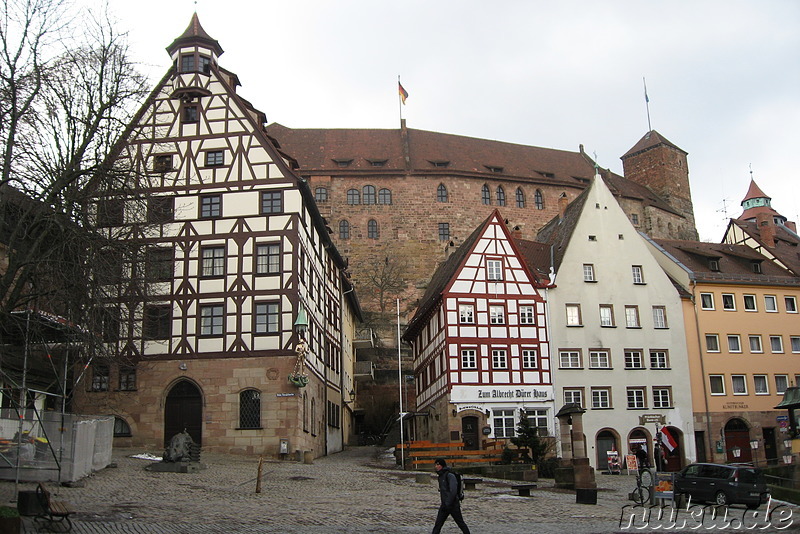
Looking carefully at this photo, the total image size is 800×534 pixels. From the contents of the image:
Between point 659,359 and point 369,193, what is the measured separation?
1558 inches

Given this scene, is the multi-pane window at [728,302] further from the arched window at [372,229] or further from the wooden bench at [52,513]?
the arched window at [372,229]

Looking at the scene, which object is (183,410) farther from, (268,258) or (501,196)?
(501,196)

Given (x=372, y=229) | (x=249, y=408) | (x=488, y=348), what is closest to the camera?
(x=249, y=408)

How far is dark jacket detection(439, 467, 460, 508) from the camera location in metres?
13.3

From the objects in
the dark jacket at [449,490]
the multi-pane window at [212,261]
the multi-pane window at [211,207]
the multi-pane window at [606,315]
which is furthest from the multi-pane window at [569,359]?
the dark jacket at [449,490]

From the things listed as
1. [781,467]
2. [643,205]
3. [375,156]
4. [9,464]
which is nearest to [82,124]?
[9,464]

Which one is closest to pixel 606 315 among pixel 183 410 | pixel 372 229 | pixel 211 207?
pixel 211 207

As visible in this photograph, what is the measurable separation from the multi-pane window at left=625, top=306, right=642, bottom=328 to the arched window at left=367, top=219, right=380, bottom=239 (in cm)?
3657

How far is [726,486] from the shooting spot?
2355 cm

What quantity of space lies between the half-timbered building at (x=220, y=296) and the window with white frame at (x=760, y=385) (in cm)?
2062

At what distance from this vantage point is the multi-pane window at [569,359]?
3897cm

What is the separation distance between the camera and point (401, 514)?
17.2 m

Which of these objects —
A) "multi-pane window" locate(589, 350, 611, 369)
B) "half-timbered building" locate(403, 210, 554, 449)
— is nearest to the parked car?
"half-timbered building" locate(403, 210, 554, 449)

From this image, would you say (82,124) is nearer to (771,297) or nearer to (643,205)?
(771,297)
